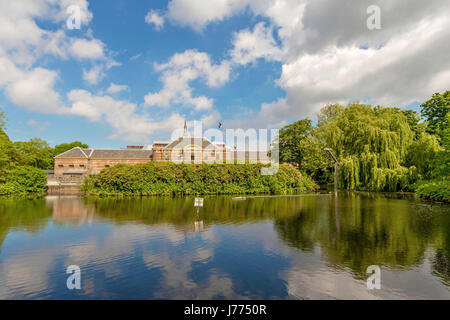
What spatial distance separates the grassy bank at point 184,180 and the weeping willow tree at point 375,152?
322 inches

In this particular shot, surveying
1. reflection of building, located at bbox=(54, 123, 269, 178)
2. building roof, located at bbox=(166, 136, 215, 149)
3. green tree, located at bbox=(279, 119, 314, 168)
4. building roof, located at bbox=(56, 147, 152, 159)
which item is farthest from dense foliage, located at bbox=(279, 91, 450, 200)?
building roof, located at bbox=(56, 147, 152, 159)

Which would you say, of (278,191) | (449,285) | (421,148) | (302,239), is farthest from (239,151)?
(449,285)

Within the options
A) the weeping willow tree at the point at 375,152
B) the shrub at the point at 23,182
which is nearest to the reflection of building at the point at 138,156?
the shrub at the point at 23,182

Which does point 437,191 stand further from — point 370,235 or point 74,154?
point 74,154

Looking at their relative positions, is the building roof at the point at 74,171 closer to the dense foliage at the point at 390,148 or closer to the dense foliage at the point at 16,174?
the dense foliage at the point at 16,174

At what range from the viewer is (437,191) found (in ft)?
72.6

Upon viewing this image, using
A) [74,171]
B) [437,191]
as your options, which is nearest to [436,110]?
[437,191]

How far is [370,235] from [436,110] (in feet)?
113

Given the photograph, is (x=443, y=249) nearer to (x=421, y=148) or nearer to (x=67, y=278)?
(x=67, y=278)

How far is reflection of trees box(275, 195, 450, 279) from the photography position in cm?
827

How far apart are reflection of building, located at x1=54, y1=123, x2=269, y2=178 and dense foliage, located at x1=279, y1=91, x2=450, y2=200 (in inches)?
691

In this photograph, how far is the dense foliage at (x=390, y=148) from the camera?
27.4m

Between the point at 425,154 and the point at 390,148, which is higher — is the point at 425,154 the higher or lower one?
the lower one

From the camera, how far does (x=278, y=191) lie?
3434 cm
